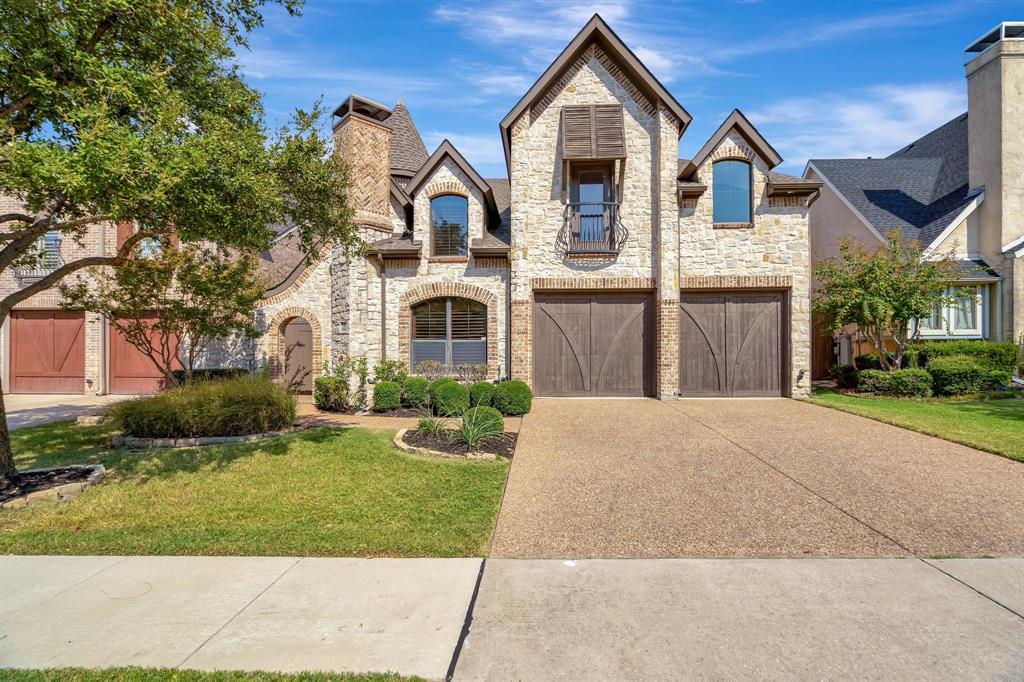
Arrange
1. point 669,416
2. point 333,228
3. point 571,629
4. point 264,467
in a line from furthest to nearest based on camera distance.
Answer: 1. point 669,416
2. point 333,228
3. point 264,467
4. point 571,629

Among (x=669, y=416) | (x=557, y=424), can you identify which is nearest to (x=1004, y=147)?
(x=669, y=416)

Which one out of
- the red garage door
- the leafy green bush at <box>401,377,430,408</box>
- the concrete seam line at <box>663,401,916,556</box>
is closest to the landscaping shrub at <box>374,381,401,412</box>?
the leafy green bush at <box>401,377,430,408</box>

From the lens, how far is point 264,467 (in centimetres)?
690

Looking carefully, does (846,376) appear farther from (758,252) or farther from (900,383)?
(758,252)

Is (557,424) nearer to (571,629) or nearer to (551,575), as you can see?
(551,575)

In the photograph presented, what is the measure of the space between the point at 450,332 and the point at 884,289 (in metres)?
12.5

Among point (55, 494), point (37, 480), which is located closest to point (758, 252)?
point (55, 494)

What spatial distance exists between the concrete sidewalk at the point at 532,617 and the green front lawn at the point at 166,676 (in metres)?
0.08

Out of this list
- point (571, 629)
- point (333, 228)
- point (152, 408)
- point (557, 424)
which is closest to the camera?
point (571, 629)

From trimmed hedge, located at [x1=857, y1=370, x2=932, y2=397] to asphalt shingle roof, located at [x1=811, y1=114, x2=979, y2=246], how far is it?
5.88 metres

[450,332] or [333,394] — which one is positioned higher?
[450,332]

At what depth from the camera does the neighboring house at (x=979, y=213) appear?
15953mm

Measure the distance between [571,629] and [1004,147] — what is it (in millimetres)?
22254

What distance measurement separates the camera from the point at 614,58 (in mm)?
13641
